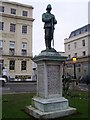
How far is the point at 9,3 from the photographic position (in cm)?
3750

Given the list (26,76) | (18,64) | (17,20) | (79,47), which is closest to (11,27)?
(17,20)

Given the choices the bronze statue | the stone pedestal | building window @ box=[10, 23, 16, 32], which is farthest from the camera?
building window @ box=[10, 23, 16, 32]

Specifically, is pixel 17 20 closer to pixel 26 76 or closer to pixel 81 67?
pixel 26 76

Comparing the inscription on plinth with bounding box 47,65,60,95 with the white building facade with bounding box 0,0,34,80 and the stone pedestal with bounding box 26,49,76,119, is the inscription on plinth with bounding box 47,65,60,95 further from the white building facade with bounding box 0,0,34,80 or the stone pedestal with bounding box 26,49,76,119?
the white building facade with bounding box 0,0,34,80

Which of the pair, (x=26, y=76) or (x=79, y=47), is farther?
(x=79, y=47)

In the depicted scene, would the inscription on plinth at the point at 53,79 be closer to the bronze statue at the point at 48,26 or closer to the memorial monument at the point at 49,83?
the memorial monument at the point at 49,83

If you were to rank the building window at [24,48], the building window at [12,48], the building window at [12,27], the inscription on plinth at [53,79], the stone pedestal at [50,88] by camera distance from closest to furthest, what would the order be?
the stone pedestal at [50,88] → the inscription on plinth at [53,79] → the building window at [12,48] → the building window at [12,27] → the building window at [24,48]

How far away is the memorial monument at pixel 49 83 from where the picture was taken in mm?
7719

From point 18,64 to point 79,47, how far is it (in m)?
14.7

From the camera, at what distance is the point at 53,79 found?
320 inches

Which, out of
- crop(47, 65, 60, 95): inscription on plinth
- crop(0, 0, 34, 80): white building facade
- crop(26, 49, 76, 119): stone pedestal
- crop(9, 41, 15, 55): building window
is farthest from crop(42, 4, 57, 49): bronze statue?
crop(9, 41, 15, 55): building window

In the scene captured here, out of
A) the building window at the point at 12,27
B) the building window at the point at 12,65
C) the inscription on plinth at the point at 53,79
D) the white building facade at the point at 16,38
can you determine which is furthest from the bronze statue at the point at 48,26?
the building window at the point at 12,27

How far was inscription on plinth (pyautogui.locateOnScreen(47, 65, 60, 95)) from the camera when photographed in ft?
26.2

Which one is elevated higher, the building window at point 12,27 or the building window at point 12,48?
the building window at point 12,27
